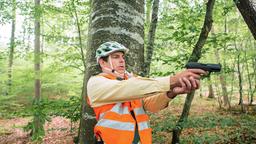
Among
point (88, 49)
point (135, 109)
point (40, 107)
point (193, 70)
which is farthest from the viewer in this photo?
point (40, 107)

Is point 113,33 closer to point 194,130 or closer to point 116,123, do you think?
point 116,123

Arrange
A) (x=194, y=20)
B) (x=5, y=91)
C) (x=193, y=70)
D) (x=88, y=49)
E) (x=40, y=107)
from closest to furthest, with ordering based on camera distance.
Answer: (x=193, y=70), (x=88, y=49), (x=40, y=107), (x=194, y=20), (x=5, y=91)

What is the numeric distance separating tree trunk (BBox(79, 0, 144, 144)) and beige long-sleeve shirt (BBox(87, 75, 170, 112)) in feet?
2.33

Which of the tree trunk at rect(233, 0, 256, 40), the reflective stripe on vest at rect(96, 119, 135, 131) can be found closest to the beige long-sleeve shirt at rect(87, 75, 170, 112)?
the reflective stripe on vest at rect(96, 119, 135, 131)

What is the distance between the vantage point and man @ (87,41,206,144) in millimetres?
2092

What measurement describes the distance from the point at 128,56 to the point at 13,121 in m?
19.5

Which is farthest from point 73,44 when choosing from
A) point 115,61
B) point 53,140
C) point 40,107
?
point 115,61

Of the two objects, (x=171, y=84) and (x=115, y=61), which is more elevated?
(x=115, y=61)

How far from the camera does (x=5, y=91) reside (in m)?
19.4

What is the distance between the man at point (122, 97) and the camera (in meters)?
2.09

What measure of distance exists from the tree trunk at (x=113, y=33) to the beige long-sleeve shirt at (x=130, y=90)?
0.71 meters

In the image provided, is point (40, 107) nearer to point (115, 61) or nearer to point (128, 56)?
point (128, 56)

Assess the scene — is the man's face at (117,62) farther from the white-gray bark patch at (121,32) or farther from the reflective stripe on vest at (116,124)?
the white-gray bark patch at (121,32)

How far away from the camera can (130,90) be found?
2.16 meters
